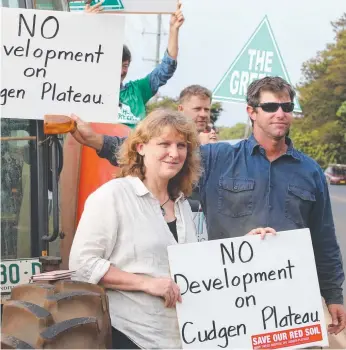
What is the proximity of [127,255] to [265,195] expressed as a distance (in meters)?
1.04

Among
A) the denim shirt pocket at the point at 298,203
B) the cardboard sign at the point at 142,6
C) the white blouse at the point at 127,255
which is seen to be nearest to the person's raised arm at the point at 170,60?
the cardboard sign at the point at 142,6

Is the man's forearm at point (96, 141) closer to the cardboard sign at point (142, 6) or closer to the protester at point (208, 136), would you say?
the cardboard sign at point (142, 6)

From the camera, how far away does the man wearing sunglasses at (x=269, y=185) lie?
3693 mm

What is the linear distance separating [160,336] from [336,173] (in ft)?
161

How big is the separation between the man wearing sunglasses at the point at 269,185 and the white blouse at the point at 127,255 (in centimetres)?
74

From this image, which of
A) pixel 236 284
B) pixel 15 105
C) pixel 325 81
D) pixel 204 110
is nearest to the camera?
pixel 236 284

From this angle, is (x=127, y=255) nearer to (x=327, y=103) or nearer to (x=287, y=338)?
(x=287, y=338)

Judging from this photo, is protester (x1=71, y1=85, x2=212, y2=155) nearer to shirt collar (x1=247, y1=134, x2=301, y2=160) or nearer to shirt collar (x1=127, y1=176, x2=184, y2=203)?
shirt collar (x1=247, y1=134, x2=301, y2=160)

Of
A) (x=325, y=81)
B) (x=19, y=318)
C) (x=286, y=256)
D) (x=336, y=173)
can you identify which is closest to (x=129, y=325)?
(x=19, y=318)

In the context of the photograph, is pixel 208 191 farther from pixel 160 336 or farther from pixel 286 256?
pixel 160 336

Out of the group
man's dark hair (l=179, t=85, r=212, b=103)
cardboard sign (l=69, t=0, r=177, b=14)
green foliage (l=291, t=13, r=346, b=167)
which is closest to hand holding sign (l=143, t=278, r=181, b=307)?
cardboard sign (l=69, t=0, r=177, b=14)

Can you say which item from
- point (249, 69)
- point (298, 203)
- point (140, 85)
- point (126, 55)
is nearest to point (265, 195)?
point (298, 203)

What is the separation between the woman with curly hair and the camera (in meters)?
2.88

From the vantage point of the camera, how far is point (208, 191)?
149 inches
